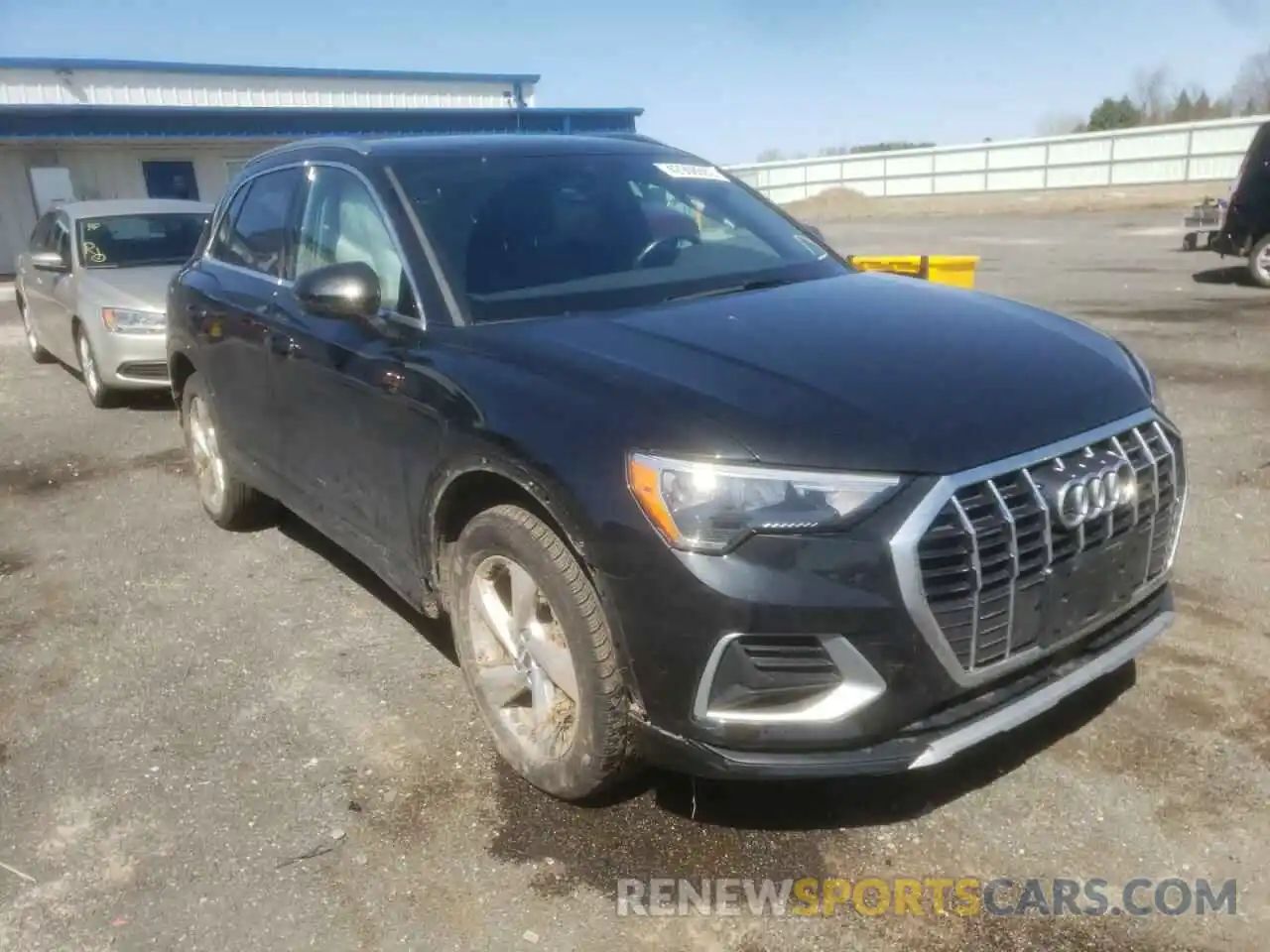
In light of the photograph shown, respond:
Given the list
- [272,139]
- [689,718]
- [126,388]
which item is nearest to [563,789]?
[689,718]

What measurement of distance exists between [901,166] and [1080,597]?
1557 inches

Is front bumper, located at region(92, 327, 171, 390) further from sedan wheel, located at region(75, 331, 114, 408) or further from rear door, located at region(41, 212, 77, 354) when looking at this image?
rear door, located at region(41, 212, 77, 354)

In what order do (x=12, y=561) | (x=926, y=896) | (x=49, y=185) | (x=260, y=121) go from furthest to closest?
(x=260, y=121) < (x=49, y=185) < (x=12, y=561) < (x=926, y=896)

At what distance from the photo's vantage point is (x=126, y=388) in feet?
27.2

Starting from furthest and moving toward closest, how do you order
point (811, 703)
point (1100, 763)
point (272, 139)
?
point (272, 139) → point (1100, 763) → point (811, 703)

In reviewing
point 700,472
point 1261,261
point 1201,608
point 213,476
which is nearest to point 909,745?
point 700,472

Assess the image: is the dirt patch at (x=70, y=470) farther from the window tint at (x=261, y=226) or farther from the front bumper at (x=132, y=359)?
the window tint at (x=261, y=226)

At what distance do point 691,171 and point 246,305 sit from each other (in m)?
1.92

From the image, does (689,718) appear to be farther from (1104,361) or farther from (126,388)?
(126,388)

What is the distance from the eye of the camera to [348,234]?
3.74 meters

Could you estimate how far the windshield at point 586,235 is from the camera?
331 centimetres

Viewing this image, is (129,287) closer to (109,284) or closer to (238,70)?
(109,284)

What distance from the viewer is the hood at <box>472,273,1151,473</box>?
2.42 meters

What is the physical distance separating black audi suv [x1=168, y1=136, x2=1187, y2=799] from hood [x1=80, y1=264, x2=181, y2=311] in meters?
4.89
